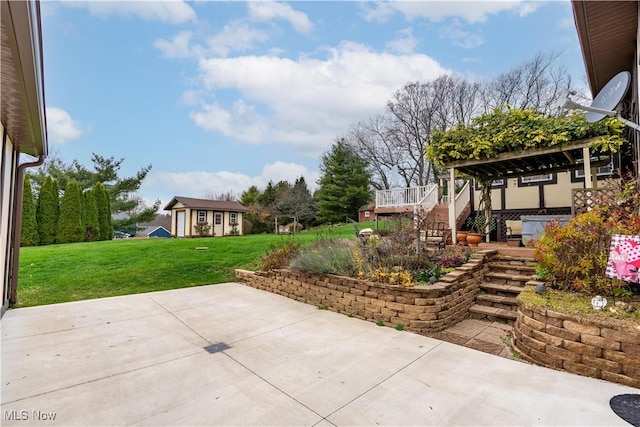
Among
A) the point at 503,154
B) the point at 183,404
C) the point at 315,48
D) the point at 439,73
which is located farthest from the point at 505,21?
the point at 439,73

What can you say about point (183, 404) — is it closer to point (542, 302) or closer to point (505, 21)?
point (542, 302)

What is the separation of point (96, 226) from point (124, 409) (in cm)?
1949

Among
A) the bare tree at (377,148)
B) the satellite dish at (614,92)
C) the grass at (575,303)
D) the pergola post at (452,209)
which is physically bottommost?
the grass at (575,303)

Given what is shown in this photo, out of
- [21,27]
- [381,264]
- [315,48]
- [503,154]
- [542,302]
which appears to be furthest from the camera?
[315,48]

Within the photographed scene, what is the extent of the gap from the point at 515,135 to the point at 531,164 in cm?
195

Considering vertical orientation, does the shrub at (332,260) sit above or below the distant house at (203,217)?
below

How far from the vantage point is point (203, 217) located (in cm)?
2195

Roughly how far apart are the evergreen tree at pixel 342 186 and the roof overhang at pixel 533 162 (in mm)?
15331

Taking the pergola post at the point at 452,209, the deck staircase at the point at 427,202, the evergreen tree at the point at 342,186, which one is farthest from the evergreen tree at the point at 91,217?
the pergola post at the point at 452,209

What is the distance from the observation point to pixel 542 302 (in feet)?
10.6

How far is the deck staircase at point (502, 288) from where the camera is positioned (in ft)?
14.5

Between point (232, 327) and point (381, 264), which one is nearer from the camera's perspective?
point (232, 327)

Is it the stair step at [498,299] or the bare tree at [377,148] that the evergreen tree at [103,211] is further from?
the stair step at [498,299]

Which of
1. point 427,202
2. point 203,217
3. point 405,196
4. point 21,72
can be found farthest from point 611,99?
point 203,217
